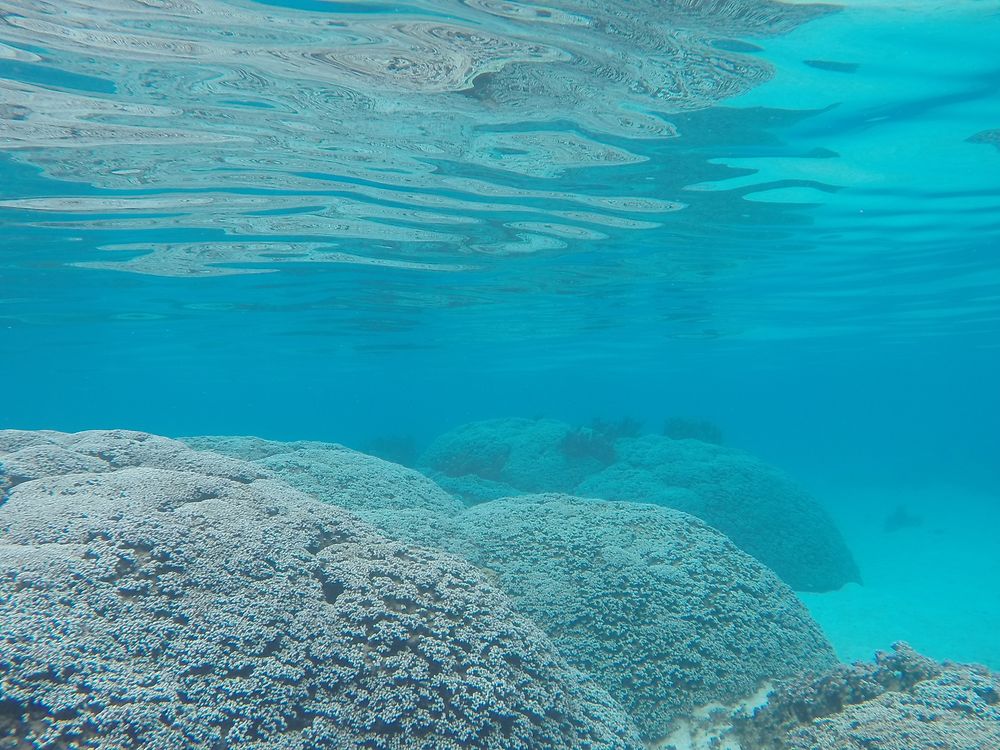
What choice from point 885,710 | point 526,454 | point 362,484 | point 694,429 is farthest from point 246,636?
point 694,429

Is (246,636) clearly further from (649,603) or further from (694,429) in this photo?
(694,429)

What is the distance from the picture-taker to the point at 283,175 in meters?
12.8

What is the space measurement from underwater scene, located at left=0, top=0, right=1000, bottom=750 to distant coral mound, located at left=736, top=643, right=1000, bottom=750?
0.03 meters

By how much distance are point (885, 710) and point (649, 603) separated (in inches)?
78.9

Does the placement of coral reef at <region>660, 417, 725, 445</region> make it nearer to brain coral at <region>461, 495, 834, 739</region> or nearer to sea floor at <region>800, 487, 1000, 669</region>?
sea floor at <region>800, 487, 1000, 669</region>

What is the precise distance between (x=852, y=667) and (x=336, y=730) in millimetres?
4385

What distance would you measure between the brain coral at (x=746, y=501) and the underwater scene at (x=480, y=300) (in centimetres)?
12

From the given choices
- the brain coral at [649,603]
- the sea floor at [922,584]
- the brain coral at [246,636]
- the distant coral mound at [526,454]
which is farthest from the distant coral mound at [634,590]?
the distant coral mound at [526,454]

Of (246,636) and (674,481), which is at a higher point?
(674,481)

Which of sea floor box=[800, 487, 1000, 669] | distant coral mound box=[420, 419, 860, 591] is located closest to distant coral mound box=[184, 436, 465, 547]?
distant coral mound box=[420, 419, 860, 591]

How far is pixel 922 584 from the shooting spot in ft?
65.2

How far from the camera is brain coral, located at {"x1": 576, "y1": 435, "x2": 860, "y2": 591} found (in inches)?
581

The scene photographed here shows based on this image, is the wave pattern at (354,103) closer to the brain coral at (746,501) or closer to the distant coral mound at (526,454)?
the brain coral at (746,501)

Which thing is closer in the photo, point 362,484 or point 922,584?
point 362,484
